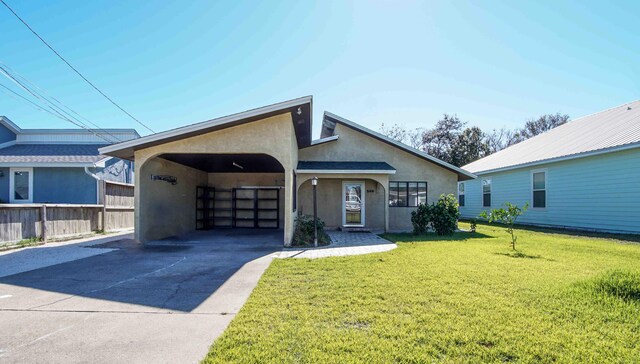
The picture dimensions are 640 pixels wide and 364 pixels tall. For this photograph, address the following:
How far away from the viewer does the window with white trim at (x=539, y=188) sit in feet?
47.1

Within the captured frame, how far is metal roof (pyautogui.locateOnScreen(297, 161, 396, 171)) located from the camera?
487 inches

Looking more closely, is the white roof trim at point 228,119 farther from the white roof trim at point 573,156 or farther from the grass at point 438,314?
the white roof trim at point 573,156

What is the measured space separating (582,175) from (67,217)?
19095 millimetres

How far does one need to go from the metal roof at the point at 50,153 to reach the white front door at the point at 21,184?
552 mm

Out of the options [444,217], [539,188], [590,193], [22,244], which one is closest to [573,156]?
[590,193]

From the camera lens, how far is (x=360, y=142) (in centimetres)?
1395

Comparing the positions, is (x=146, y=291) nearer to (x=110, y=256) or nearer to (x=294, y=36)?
(x=110, y=256)

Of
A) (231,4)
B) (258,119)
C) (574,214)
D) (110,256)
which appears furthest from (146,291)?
(574,214)

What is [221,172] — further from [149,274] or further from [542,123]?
[542,123]

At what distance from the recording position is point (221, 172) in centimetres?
1563

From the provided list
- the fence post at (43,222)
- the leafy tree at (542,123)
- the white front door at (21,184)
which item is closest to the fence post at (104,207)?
the fence post at (43,222)

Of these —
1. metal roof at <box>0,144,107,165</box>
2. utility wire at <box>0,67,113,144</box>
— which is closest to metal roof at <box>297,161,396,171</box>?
metal roof at <box>0,144,107,165</box>

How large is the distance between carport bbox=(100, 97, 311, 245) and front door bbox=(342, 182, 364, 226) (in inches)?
110

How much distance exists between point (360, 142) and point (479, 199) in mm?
10213
